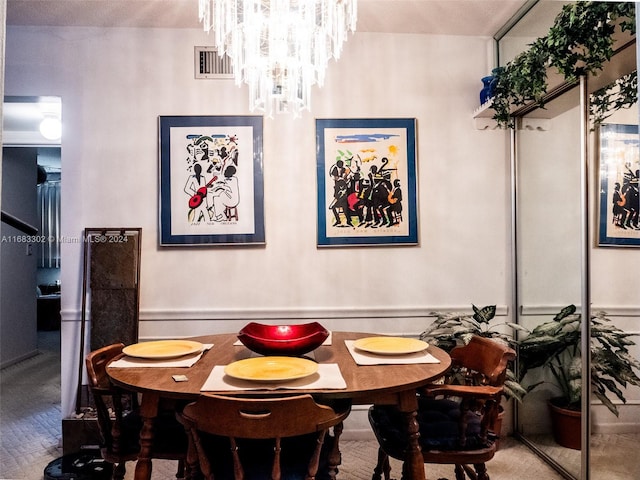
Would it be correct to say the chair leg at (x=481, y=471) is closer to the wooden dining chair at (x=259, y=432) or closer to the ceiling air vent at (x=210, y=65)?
the wooden dining chair at (x=259, y=432)

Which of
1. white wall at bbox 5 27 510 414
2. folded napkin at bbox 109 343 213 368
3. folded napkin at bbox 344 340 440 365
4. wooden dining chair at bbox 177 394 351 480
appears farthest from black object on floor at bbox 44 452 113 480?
folded napkin at bbox 344 340 440 365

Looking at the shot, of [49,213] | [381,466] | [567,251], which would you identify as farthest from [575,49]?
[49,213]

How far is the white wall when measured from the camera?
3.12m

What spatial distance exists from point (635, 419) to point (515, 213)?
150 cm

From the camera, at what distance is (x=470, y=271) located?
3.22 meters

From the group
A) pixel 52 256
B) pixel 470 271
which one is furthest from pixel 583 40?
pixel 52 256

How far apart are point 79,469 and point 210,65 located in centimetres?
250

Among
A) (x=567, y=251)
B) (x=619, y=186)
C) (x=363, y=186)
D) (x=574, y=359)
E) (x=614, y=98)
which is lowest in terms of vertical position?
(x=574, y=359)

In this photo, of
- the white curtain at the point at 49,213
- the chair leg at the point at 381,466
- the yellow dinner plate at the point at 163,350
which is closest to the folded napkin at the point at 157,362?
the yellow dinner plate at the point at 163,350

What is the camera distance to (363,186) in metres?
3.16

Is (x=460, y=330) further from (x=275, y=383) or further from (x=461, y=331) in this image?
(x=275, y=383)

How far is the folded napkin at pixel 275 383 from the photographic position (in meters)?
1.49

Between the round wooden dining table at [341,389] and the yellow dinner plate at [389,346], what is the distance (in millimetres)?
79

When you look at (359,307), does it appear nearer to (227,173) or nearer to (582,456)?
(227,173)
